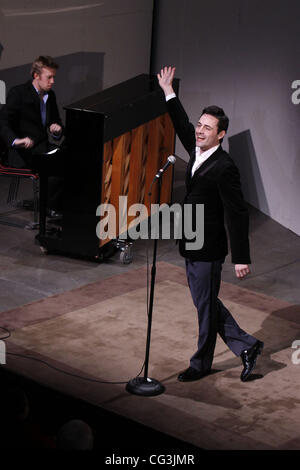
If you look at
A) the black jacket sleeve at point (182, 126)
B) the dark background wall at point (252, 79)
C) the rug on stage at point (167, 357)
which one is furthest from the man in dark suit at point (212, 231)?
the dark background wall at point (252, 79)

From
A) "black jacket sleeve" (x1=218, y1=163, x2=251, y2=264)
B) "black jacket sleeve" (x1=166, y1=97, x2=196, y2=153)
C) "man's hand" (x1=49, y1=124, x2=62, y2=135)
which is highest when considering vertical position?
"black jacket sleeve" (x1=166, y1=97, x2=196, y2=153)

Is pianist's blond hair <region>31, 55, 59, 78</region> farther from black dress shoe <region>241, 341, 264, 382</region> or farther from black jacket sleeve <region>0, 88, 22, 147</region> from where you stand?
black dress shoe <region>241, 341, 264, 382</region>

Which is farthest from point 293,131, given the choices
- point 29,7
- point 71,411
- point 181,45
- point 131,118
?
point 71,411

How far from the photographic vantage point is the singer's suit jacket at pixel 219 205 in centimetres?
429

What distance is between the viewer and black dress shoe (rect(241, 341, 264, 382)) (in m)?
4.59

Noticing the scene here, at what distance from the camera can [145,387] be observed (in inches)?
173

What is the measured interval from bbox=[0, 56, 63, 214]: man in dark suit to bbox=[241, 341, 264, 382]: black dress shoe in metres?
3.00

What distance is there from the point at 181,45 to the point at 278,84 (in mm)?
2028

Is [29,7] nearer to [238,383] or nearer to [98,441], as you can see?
[238,383]

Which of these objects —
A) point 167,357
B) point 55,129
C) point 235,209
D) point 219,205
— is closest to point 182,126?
point 219,205

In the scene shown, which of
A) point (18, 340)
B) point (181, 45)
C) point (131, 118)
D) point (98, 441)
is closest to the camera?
point (98, 441)

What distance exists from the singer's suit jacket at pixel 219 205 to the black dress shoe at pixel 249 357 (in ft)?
1.82

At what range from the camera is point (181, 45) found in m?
9.31

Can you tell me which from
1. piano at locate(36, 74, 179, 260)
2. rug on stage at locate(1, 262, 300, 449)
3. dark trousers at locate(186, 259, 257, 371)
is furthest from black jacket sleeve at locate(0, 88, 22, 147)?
dark trousers at locate(186, 259, 257, 371)
